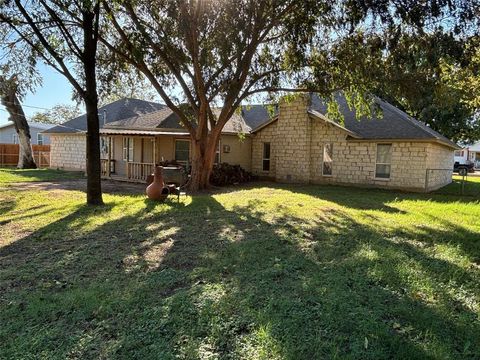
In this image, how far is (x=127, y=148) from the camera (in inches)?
826

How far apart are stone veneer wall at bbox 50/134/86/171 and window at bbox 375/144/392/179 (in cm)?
1747

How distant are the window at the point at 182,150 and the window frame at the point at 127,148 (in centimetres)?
252

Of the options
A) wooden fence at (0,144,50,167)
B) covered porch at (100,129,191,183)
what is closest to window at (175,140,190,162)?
covered porch at (100,129,191,183)

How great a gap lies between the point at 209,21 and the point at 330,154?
906 centimetres

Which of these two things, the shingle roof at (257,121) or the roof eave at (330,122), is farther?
the roof eave at (330,122)

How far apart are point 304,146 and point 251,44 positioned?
7.20 m

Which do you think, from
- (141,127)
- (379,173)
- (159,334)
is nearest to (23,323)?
(159,334)

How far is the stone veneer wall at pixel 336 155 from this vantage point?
16094 millimetres

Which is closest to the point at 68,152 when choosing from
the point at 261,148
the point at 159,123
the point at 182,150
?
the point at 159,123

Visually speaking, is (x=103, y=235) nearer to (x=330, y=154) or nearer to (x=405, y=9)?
(x=405, y=9)

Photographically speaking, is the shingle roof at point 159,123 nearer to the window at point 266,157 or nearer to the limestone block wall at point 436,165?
the window at point 266,157

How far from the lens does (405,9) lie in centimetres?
951

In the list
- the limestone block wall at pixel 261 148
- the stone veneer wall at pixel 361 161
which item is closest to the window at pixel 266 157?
the limestone block wall at pixel 261 148

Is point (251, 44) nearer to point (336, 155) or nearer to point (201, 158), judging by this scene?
point (201, 158)
